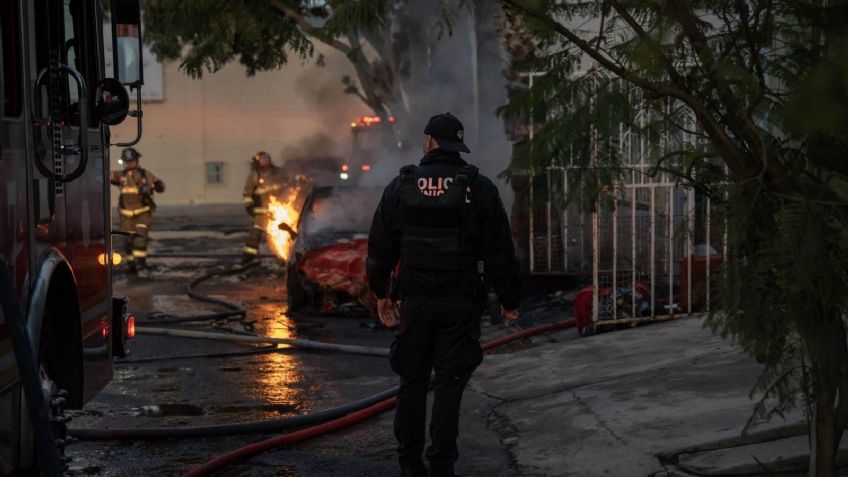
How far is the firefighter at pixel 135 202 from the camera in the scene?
1625 centimetres

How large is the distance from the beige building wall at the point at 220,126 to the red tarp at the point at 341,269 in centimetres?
2834

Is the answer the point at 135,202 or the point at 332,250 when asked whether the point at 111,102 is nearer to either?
the point at 332,250

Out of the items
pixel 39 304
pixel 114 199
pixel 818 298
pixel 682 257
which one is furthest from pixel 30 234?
pixel 114 199

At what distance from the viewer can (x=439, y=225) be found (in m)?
5.50

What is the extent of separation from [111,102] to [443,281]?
177cm

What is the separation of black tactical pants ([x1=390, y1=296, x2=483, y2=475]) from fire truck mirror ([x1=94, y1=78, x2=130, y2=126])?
1629 mm

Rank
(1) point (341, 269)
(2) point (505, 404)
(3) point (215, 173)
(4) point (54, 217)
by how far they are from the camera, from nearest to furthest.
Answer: (4) point (54, 217) → (2) point (505, 404) → (1) point (341, 269) → (3) point (215, 173)

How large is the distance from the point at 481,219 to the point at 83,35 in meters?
2.10

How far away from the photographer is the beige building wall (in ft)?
133

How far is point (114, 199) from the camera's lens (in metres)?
41.3

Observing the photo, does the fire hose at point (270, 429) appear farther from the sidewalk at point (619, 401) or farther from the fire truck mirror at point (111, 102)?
the fire truck mirror at point (111, 102)

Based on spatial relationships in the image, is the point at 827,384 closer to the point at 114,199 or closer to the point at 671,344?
the point at 671,344

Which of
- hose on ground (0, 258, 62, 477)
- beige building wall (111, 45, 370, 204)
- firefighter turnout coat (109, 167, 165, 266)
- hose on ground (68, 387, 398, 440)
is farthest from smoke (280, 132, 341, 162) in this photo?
hose on ground (0, 258, 62, 477)

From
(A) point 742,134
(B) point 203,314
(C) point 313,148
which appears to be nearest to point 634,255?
(B) point 203,314
